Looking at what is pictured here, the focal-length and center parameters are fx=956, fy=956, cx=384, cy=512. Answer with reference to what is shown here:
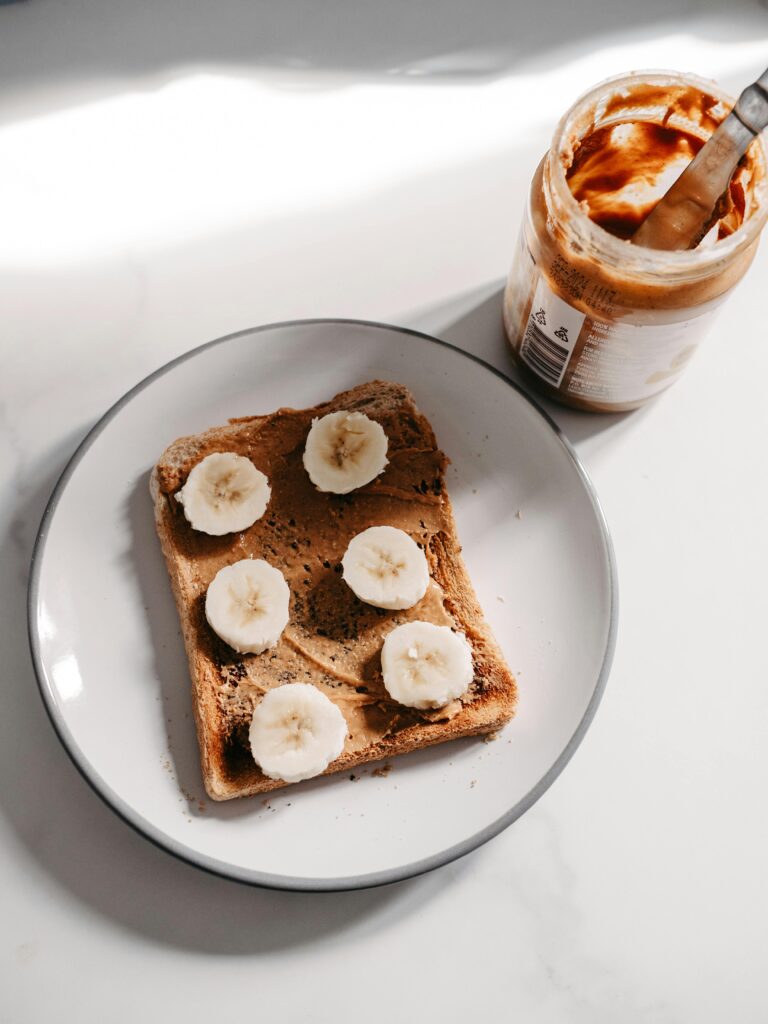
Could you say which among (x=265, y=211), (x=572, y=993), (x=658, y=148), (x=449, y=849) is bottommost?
(x=572, y=993)

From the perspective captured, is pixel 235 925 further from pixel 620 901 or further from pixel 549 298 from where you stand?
pixel 549 298

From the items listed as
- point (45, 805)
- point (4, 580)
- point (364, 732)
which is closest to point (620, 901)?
point (364, 732)

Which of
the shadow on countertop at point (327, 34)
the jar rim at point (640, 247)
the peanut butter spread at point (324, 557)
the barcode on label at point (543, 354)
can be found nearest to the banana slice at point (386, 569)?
the peanut butter spread at point (324, 557)

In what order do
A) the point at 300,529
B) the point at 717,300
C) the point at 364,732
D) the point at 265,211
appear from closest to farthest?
the point at 717,300 → the point at 364,732 → the point at 300,529 → the point at 265,211

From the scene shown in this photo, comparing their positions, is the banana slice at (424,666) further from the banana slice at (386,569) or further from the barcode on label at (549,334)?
the barcode on label at (549,334)

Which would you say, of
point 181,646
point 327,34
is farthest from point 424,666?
point 327,34

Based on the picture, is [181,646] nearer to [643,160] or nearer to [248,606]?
[248,606]
